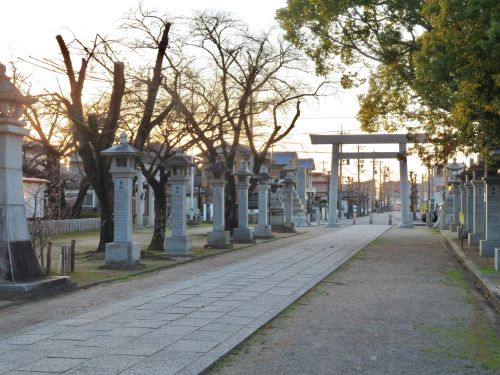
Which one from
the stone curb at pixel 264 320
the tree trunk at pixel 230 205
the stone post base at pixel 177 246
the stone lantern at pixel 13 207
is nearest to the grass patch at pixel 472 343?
the stone curb at pixel 264 320

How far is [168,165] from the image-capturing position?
19.6 meters

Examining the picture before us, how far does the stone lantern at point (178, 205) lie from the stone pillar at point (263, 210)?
434 inches

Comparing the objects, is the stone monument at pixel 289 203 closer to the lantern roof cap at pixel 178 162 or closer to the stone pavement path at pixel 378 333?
the lantern roof cap at pixel 178 162

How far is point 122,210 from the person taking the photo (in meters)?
15.9

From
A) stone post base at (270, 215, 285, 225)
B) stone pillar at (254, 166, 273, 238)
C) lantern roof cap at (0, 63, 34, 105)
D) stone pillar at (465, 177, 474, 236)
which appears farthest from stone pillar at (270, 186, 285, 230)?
lantern roof cap at (0, 63, 34, 105)

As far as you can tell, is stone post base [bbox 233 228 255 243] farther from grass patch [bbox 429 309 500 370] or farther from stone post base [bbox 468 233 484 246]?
grass patch [bbox 429 309 500 370]

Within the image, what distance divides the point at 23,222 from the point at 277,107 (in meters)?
18.7

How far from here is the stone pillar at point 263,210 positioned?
3047 cm

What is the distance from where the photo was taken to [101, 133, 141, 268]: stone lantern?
15805 mm

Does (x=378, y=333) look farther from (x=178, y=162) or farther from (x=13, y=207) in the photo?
(x=178, y=162)

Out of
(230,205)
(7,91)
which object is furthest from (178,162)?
(230,205)

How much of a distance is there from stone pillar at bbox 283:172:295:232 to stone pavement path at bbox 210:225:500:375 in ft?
74.5

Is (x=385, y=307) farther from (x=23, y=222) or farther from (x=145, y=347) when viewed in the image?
(x=23, y=222)

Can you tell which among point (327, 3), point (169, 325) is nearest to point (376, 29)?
point (327, 3)
